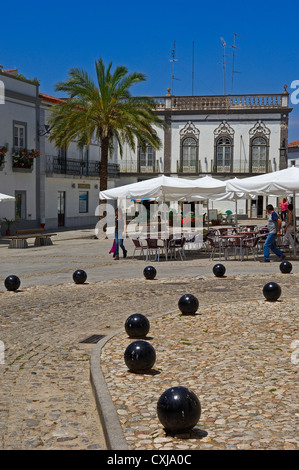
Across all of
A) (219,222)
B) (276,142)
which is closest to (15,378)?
(219,222)

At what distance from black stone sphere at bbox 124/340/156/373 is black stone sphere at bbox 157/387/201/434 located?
158 centimetres

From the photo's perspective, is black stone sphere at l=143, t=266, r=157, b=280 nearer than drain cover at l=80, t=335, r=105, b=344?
No

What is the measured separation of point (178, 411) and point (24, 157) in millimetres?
28279

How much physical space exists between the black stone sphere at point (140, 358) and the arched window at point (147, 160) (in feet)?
147

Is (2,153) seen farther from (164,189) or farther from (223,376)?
(223,376)

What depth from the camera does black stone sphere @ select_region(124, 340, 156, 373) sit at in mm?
6043

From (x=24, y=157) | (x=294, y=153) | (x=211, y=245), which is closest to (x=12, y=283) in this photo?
(x=211, y=245)

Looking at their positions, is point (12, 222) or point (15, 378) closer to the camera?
point (15, 378)

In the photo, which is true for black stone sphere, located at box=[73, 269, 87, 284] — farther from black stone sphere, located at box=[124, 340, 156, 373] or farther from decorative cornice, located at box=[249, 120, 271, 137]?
decorative cornice, located at box=[249, 120, 271, 137]

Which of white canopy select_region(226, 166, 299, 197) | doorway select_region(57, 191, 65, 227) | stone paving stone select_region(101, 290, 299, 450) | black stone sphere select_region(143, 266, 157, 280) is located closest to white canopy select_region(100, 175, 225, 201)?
white canopy select_region(226, 166, 299, 197)

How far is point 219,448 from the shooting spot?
4.14m

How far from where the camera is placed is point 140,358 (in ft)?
19.8
